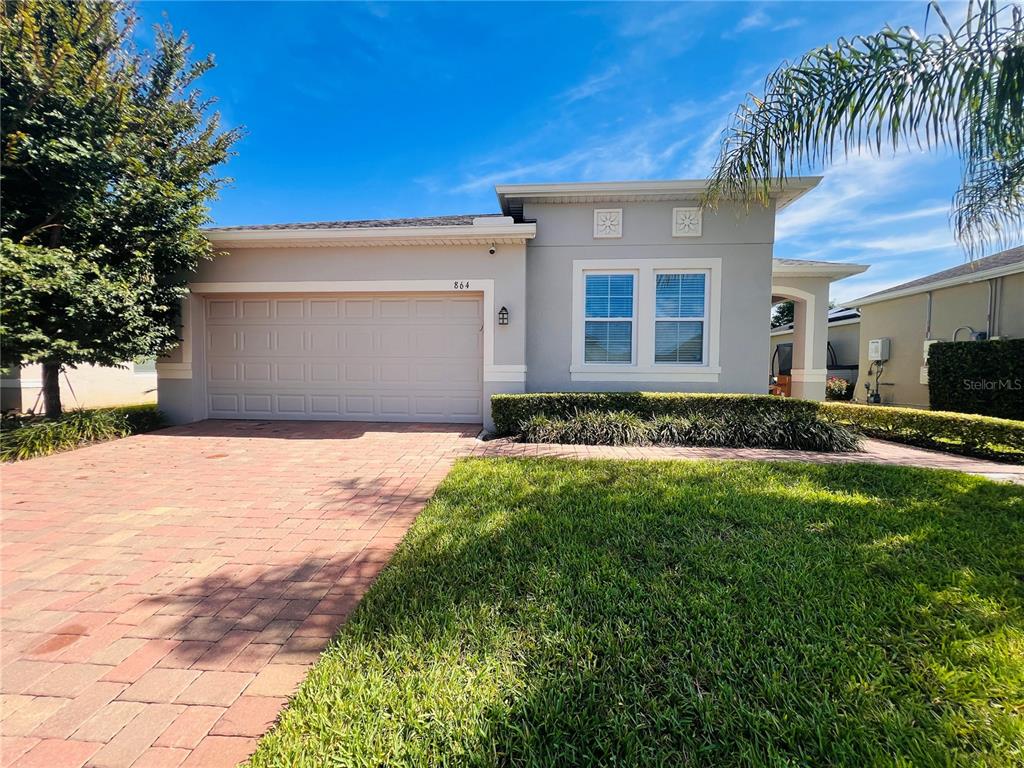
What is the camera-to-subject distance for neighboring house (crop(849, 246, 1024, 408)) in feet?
33.8

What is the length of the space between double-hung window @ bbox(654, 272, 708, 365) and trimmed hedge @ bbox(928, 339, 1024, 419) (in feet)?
22.8

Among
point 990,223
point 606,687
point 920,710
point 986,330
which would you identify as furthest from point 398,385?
point 986,330

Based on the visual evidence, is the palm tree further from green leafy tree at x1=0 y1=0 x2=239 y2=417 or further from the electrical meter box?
the electrical meter box

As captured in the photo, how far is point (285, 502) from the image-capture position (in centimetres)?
416

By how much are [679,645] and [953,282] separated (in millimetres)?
15423

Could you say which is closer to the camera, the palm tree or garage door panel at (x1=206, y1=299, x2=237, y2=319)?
the palm tree

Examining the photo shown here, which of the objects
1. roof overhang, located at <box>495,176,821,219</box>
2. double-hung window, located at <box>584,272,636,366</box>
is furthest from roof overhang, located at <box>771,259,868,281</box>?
double-hung window, located at <box>584,272,636,366</box>

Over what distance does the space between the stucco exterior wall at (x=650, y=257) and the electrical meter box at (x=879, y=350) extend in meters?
9.12

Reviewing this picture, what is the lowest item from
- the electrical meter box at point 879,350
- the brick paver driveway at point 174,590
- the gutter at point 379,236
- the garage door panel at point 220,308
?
the brick paver driveway at point 174,590

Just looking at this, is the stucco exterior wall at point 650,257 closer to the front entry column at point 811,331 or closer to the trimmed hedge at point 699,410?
the trimmed hedge at point 699,410

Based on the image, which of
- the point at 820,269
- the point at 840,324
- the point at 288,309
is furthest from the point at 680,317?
the point at 840,324

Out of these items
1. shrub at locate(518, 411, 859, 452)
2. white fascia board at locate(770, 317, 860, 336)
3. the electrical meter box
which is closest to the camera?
shrub at locate(518, 411, 859, 452)

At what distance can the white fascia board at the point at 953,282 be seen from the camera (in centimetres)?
1009

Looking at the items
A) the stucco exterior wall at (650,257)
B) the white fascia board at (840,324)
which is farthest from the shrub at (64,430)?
the white fascia board at (840,324)
